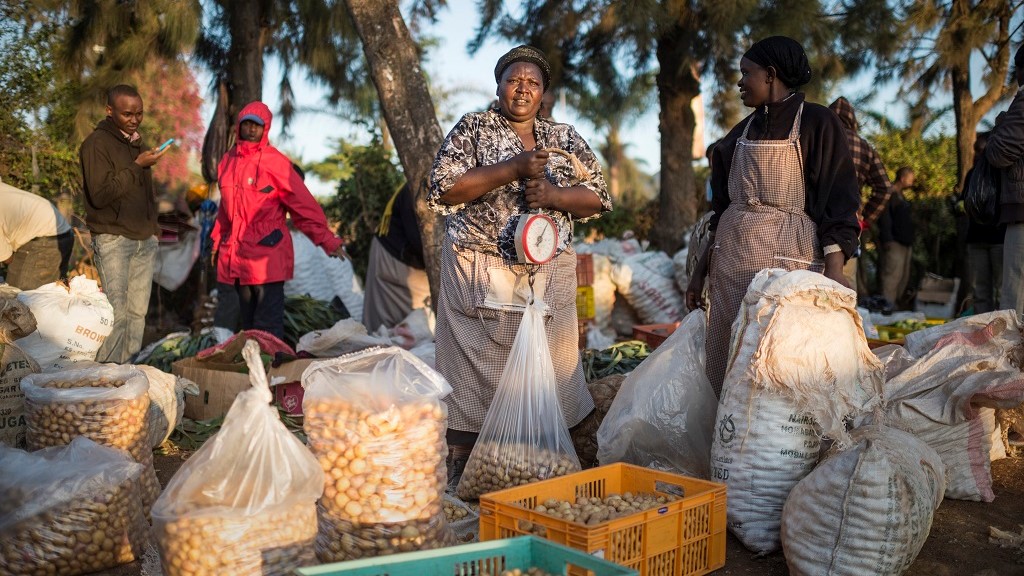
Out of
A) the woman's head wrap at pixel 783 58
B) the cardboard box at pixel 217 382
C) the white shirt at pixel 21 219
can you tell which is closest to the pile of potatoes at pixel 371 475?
the woman's head wrap at pixel 783 58

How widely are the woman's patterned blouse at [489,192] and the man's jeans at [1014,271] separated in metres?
2.48

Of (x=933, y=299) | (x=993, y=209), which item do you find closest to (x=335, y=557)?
(x=993, y=209)

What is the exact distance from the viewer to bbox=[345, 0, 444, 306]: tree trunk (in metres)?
5.32

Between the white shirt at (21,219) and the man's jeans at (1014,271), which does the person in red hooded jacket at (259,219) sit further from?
the man's jeans at (1014,271)

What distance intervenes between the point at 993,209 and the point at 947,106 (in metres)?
8.83

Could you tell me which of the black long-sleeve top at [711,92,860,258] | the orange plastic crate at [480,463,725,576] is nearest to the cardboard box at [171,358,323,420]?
the orange plastic crate at [480,463,725,576]

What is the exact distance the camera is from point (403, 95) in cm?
536

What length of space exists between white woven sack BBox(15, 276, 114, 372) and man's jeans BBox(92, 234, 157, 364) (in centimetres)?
99

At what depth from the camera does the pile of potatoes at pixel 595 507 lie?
8.75 ft

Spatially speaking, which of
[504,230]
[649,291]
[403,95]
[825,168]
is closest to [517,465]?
[504,230]

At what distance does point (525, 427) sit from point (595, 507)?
59 centimetres

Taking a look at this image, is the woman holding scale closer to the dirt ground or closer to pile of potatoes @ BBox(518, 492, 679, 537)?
pile of potatoes @ BBox(518, 492, 679, 537)

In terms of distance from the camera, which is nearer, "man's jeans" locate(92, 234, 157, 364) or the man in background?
the man in background

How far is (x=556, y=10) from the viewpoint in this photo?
9.59m
